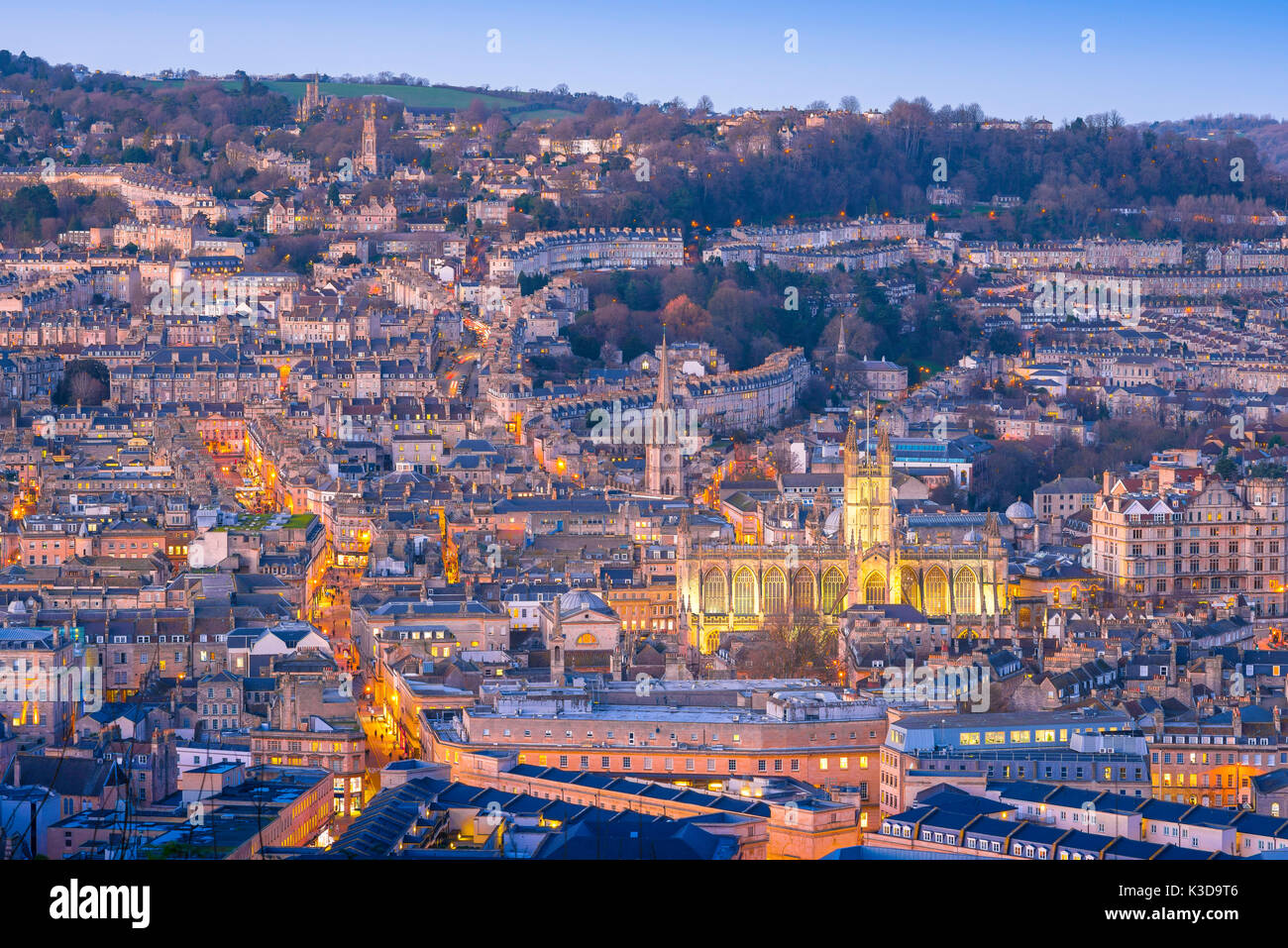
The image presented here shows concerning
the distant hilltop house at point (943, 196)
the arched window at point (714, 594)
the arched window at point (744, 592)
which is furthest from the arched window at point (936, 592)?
the distant hilltop house at point (943, 196)

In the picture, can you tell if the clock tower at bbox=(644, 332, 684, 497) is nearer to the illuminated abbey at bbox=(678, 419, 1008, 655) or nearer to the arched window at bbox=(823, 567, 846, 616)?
the illuminated abbey at bbox=(678, 419, 1008, 655)

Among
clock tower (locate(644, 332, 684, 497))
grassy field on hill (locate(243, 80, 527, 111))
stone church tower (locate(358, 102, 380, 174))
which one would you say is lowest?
clock tower (locate(644, 332, 684, 497))

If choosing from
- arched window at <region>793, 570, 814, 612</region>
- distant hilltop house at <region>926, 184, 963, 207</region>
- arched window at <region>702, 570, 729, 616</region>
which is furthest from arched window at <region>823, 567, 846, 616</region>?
distant hilltop house at <region>926, 184, 963, 207</region>

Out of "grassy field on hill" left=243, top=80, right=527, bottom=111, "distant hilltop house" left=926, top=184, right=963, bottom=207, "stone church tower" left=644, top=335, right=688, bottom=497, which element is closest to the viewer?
"stone church tower" left=644, top=335, right=688, bottom=497

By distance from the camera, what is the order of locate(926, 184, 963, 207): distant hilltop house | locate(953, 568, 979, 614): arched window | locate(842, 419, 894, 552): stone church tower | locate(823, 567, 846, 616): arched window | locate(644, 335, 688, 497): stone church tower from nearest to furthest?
locate(823, 567, 846, 616): arched window < locate(953, 568, 979, 614): arched window < locate(842, 419, 894, 552): stone church tower < locate(644, 335, 688, 497): stone church tower < locate(926, 184, 963, 207): distant hilltop house
